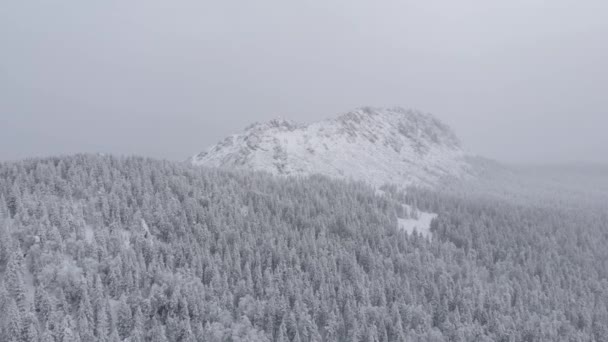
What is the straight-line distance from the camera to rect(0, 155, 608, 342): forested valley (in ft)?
316

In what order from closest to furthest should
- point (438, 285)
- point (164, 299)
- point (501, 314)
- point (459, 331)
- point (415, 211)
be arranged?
point (164, 299)
point (459, 331)
point (501, 314)
point (438, 285)
point (415, 211)

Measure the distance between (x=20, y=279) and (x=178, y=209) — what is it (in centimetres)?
5743

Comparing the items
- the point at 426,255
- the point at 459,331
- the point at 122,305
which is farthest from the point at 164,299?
the point at 426,255

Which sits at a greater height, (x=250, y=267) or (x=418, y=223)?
(x=418, y=223)

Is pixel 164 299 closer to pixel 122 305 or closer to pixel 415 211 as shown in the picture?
pixel 122 305

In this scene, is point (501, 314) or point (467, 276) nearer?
point (501, 314)

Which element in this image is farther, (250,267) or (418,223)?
(418,223)

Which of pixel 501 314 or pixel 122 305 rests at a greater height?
pixel 122 305

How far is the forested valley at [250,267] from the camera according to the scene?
3789 inches

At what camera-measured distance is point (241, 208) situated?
160m

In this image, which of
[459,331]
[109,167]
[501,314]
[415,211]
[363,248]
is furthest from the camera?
[415,211]

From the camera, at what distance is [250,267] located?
12788 cm

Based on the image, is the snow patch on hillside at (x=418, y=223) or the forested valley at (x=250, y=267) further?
the snow patch on hillside at (x=418, y=223)

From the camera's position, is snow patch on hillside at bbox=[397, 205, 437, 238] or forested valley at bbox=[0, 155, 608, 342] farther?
snow patch on hillside at bbox=[397, 205, 437, 238]
